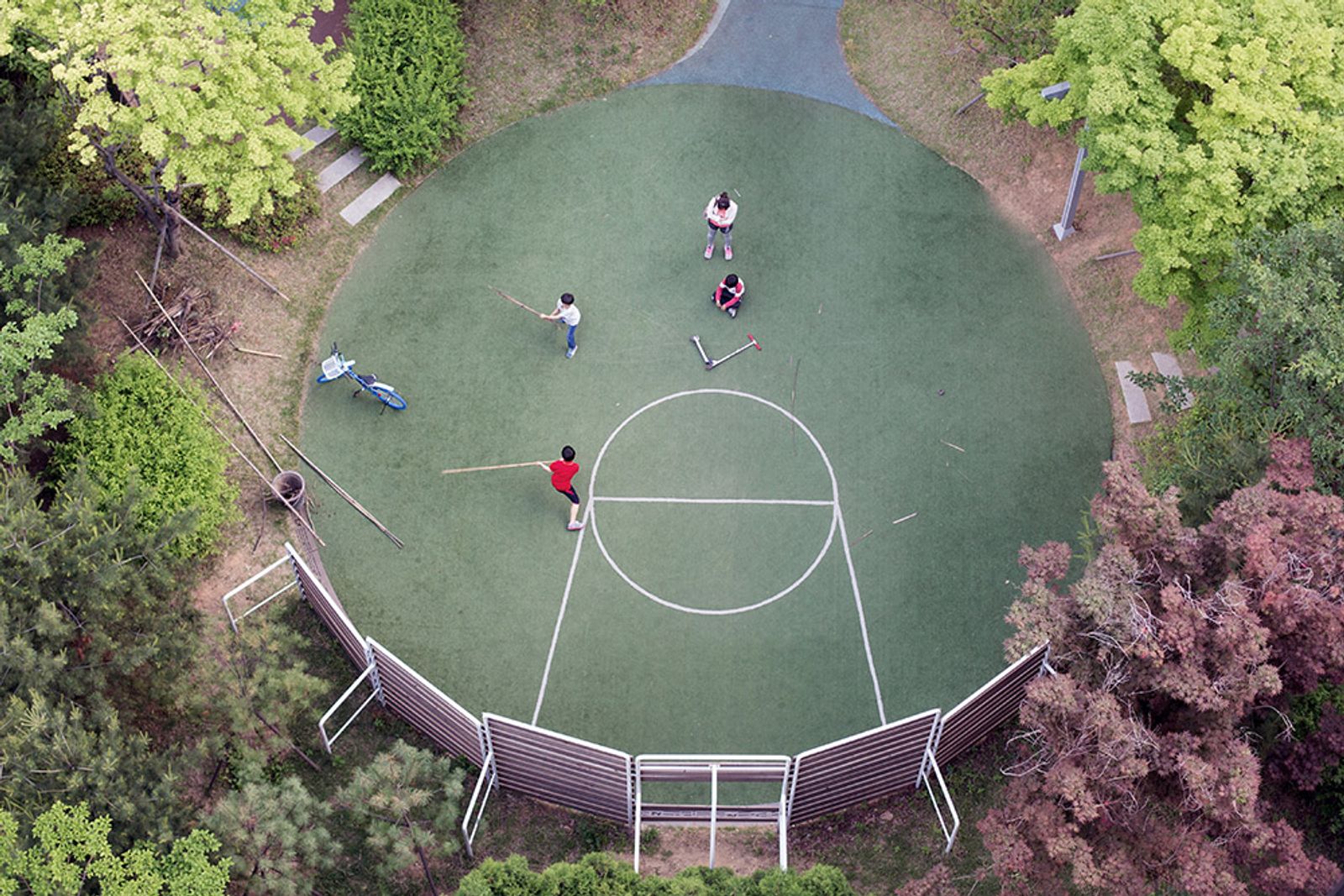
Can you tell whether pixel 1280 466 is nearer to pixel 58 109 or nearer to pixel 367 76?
pixel 367 76

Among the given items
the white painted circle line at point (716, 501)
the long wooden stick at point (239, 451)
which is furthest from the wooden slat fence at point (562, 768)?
the long wooden stick at point (239, 451)

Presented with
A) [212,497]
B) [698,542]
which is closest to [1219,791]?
[698,542]

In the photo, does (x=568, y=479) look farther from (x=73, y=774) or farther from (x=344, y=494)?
(x=73, y=774)

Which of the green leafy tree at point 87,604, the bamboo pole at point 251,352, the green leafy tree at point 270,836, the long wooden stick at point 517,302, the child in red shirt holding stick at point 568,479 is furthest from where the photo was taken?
the long wooden stick at point 517,302

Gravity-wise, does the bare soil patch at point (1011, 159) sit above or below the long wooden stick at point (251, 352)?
above

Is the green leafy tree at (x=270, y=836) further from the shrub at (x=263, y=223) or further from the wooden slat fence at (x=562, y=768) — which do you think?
the shrub at (x=263, y=223)

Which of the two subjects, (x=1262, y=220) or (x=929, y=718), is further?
(x=1262, y=220)
